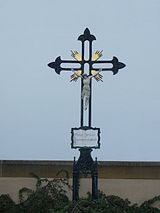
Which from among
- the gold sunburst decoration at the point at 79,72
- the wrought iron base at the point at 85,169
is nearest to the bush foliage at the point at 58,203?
the wrought iron base at the point at 85,169

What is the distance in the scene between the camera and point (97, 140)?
9922 millimetres

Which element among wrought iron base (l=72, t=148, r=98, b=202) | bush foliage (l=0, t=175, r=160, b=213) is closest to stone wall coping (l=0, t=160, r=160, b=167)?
bush foliage (l=0, t=175, r=160, b=213)

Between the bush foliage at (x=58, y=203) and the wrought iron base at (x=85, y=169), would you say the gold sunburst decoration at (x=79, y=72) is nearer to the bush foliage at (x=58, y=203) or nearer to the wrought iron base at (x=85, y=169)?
the wrought iron base at (x=85, y=169)

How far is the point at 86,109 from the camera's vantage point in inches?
408

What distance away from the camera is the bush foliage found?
A: 30.3 feet

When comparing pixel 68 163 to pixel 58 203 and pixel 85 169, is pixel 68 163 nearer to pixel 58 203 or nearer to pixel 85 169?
pixel 85 169

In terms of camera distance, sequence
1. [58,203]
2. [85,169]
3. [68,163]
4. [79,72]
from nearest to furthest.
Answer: [58,203]
[85,169]
[79,72]
[68,163]

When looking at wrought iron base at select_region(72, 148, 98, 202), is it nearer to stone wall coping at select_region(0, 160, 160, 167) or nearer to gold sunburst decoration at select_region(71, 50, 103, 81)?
stone wall coping at select_region(0, 160, 160, 167)

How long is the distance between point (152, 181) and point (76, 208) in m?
2.33

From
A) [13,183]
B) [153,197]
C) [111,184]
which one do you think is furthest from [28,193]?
[153,197]

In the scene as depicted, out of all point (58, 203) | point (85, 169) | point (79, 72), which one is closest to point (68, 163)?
point (85, 169)

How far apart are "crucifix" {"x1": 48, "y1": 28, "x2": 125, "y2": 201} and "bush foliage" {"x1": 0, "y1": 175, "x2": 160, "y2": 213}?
0.42m

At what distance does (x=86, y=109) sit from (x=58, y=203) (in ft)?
5.80

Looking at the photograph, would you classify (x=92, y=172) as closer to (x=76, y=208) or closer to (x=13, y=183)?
(x=76, y=208)
